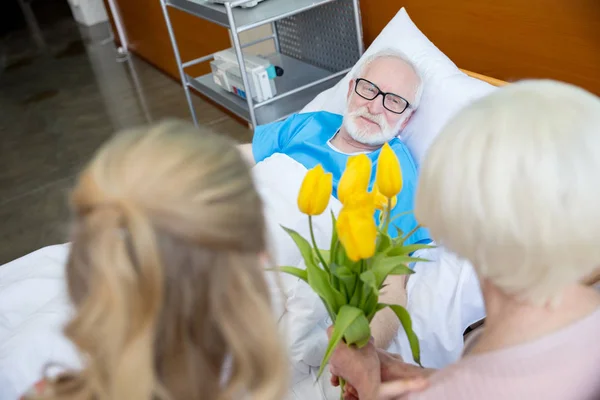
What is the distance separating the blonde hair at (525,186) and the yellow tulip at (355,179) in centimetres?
13

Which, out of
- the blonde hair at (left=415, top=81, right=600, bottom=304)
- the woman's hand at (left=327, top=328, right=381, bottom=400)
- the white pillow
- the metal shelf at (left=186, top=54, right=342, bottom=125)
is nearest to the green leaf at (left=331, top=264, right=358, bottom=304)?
the woman's hand at (left=327, top=328, right=381, bottom=400)

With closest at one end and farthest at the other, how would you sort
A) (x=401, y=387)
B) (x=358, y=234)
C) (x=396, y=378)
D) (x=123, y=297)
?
1. (x=123, y=297)
2. (x=358, y=234)
3. (x=401, y=387)
4. (x=396, y=378)

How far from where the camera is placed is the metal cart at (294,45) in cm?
213

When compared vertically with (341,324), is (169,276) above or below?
above

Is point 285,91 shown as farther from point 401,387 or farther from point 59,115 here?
point 59,115

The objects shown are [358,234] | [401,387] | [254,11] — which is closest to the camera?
[358,234]

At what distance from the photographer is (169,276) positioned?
0.58 metres

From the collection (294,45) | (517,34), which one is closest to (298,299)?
(517,34)

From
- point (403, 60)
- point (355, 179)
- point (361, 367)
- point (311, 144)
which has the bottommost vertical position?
point (311, 144)

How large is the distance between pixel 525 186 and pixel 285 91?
1.96 metres

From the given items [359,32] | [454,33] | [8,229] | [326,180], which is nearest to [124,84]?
[8,229]

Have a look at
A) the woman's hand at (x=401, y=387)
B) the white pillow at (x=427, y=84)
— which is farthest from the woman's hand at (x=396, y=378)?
the white pillow at (x=427, y=84)

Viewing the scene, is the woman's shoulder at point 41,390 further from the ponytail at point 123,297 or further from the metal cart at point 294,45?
the metal cart at point 294,45

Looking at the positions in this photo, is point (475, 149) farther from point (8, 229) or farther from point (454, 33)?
point (8, 229)
